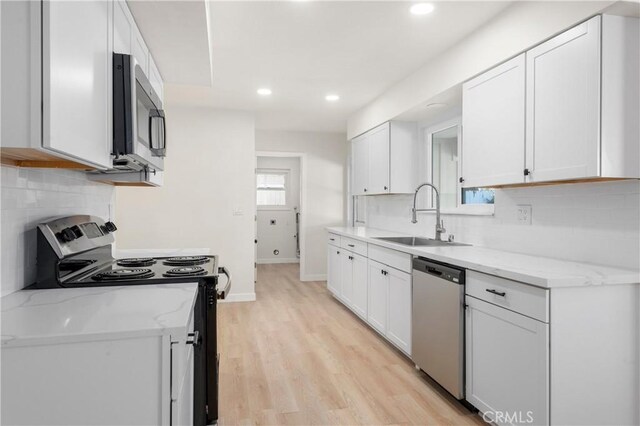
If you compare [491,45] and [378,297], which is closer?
[491,45]

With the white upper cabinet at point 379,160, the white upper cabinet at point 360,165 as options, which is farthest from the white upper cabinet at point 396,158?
the white upper cabinet at point 360,165

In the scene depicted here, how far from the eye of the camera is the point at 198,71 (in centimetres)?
279

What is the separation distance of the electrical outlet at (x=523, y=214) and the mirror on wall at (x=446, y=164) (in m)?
1.00

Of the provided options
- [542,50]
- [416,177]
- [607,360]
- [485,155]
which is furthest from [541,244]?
[416,177]

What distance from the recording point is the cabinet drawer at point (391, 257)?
298 centimetres

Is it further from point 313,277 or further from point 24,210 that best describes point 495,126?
point 313,277

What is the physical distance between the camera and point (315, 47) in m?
3.07

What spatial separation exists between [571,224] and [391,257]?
1.32 metres

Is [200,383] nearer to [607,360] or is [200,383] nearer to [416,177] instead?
[607,360]

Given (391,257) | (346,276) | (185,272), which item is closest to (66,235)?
(185,272)

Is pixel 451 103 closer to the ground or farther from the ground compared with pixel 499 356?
farther from the ground

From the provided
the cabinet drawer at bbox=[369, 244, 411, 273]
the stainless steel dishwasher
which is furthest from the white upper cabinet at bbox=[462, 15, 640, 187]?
the cabinet drawer at bbox=[369, 244, 411, 273]

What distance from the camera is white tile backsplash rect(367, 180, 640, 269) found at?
1.98 metres

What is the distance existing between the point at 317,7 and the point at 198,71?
0.94m
